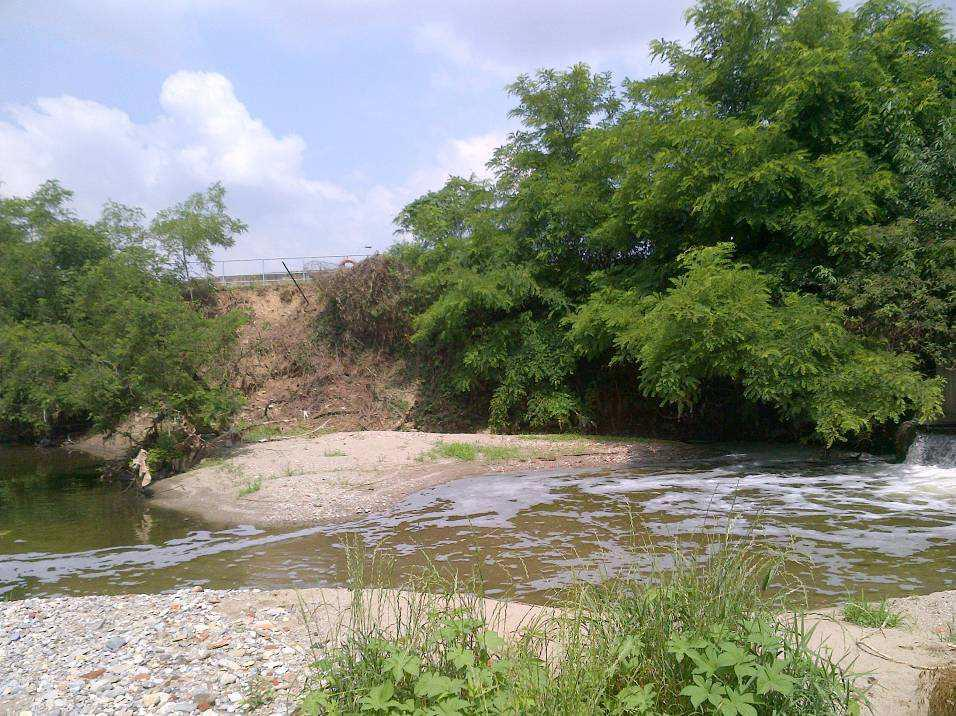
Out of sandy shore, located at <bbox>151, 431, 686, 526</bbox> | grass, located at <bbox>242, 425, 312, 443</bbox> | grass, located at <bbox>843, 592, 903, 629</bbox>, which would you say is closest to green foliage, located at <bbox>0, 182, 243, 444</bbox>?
sandy shore, located at <bbox>151, 431, 686, 526</bbox>

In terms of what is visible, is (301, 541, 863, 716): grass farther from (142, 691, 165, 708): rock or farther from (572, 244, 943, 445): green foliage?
(572, 244, 943, 445): green foliage

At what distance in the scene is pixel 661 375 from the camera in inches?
503

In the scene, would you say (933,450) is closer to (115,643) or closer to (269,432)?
(115,643)

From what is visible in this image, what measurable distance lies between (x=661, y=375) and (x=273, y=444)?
936cm

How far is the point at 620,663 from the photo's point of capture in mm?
3301

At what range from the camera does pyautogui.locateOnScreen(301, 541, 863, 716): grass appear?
302cm

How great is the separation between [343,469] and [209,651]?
8.06 metres

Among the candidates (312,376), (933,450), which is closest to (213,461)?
(312,376)

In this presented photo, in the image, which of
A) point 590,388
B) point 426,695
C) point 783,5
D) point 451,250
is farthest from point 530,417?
point 426,695

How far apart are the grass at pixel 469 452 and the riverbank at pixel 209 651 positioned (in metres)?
7.90

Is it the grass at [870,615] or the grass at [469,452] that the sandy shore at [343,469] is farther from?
the grass at [870,615]

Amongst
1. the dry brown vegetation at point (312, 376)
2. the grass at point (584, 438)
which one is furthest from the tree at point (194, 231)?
the grass at point (584, 438)

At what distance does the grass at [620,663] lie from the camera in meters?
3.02

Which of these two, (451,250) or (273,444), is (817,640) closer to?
(273,444)
